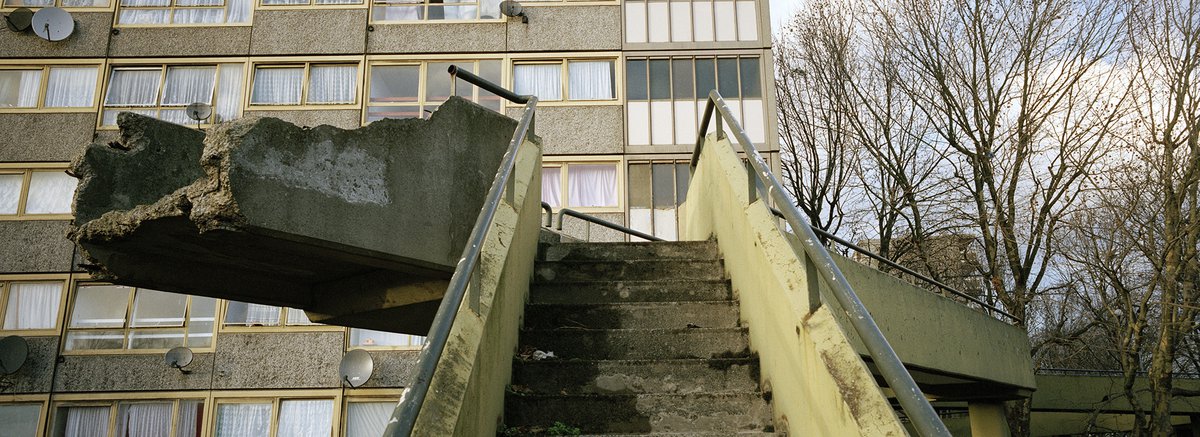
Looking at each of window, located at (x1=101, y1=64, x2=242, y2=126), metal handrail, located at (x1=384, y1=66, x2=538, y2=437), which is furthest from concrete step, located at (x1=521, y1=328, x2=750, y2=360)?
window, located at (x1=101, y1=64, x2=242, y2=126)

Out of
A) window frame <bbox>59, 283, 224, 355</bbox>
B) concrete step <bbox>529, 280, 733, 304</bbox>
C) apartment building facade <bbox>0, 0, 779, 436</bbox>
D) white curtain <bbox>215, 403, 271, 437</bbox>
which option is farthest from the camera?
window frame <bbox>59, 283, 224, 355</bbox>

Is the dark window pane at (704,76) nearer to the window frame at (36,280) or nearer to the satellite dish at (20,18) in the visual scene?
the window frame at (36,280)

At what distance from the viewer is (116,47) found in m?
19.2

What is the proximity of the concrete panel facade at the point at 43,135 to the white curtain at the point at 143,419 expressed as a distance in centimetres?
563

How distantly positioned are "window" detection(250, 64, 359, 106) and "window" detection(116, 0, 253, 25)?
56.6 inches

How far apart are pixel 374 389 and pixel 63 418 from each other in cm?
596

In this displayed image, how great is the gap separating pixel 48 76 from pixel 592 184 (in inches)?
474

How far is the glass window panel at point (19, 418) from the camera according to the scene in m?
16.8

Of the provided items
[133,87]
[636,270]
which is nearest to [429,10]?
[133,87]

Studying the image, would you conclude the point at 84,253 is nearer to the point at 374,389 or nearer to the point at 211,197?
the point at 211,197

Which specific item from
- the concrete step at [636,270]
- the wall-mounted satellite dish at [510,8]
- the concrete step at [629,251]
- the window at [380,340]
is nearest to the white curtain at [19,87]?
the window at [380,340]

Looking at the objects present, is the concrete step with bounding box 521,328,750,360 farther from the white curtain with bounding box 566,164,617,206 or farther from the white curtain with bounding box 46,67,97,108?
the white curtain with bounding box 46,67,97,108

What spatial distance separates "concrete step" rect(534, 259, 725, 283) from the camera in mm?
6719

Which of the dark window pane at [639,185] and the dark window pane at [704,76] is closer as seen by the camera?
the dark window pane at [639,185]
